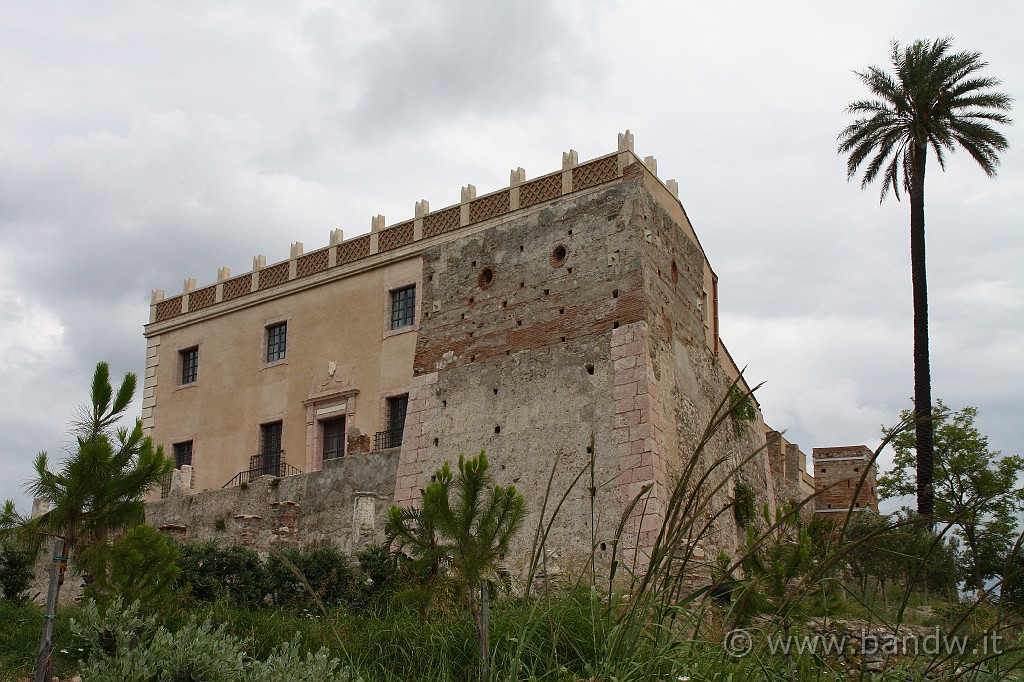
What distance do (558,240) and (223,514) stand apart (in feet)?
28.7

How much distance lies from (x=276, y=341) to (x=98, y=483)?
48.6 feet

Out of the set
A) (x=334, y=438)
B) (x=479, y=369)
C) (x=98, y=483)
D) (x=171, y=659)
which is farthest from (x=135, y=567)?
(x=334, y=438)

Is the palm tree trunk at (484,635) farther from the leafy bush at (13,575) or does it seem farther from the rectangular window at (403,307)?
→ the rectangular window at (403,307)

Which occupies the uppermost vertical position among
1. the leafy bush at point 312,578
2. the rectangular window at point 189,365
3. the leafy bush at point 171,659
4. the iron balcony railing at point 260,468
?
the rectangular window at point 189,365

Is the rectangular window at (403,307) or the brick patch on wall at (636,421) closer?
the brick patch on wall at (636,421)

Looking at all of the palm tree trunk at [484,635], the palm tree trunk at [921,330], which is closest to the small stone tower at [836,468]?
the palm tree trunk at [921,330]

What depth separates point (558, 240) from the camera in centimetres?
1852

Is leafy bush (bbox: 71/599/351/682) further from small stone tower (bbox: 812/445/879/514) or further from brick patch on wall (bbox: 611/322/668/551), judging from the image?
small stone tower (bbox: 812/445/879/514)

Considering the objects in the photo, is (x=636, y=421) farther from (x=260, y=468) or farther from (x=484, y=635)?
(x=484, y=635)

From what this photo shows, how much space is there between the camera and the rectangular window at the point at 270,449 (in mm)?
21891

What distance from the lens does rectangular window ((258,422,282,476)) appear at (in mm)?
21891

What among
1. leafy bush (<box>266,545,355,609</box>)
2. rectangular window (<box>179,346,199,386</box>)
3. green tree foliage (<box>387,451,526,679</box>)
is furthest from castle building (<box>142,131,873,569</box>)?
green tree foliage (<box>387,451,526,679</box>)

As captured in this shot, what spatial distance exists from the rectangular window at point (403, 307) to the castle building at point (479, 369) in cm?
5

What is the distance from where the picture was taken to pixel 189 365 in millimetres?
24656
